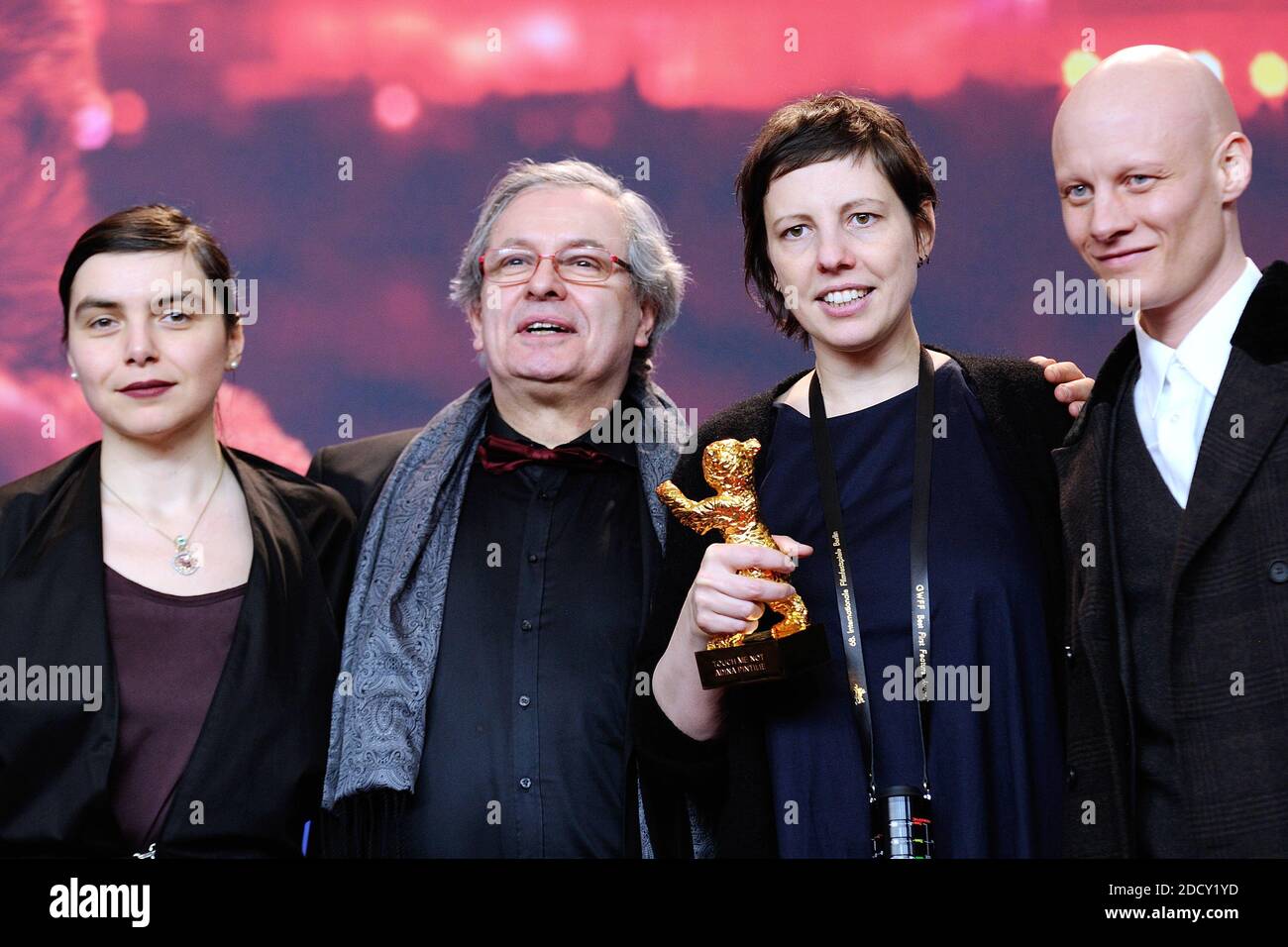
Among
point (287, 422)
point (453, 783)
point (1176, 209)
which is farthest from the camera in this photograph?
point (287, 422)

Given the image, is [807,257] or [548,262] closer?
[807,257]

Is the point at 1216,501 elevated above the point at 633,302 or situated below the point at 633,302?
below

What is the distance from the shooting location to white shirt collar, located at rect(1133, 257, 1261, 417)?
2023mm

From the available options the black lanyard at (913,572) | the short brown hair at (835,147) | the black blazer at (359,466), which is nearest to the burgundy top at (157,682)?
the black blazer at (359,466)

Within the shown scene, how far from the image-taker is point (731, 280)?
3.80 metres

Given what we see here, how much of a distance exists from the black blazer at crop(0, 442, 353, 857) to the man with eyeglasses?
8 cm

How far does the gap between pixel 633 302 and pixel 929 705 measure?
1.08 meters

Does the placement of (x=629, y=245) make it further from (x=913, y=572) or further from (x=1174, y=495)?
(x=1174, y=495)

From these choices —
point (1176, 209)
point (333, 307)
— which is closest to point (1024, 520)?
point (1176, 209)

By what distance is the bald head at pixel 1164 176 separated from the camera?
2.04 m

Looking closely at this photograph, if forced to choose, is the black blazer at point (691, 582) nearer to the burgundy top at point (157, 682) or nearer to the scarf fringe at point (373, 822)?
the scarf fringe at point (373, 822)
